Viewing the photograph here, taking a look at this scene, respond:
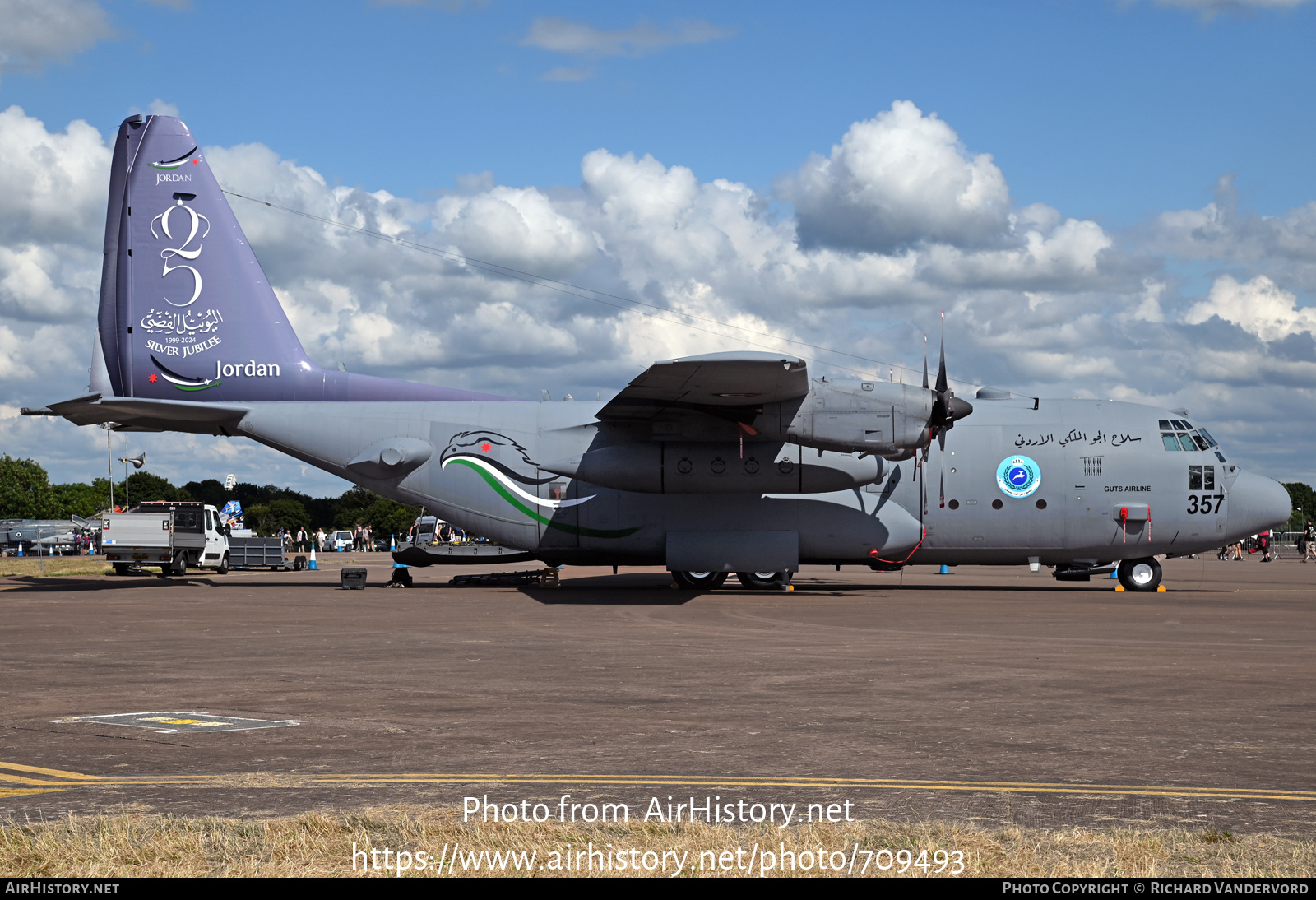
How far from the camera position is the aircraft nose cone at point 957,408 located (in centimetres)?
2527

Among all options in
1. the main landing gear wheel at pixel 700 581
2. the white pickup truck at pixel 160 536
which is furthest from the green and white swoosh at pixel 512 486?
the white pickup truck at pixel 160 536

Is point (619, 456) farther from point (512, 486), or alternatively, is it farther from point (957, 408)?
point (957, 408)

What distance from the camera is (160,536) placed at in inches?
1583

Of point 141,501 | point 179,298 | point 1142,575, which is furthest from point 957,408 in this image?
point 141,501

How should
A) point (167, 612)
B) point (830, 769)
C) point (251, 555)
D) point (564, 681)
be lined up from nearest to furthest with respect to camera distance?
point (830, 769) < point (564, 681) < point (167, 612) < point (251, 555)

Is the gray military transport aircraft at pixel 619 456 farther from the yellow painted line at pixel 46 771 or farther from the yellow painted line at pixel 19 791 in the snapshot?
the yellow painted line at pixel 19 791

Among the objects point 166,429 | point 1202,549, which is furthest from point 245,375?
point 1202,549

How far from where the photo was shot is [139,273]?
28703 millimetres

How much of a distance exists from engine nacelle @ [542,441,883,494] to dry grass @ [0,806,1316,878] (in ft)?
66.6

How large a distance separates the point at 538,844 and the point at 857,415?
65.6 feet

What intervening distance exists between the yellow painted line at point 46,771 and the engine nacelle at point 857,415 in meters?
18.8

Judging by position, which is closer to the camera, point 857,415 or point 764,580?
point 857,415
